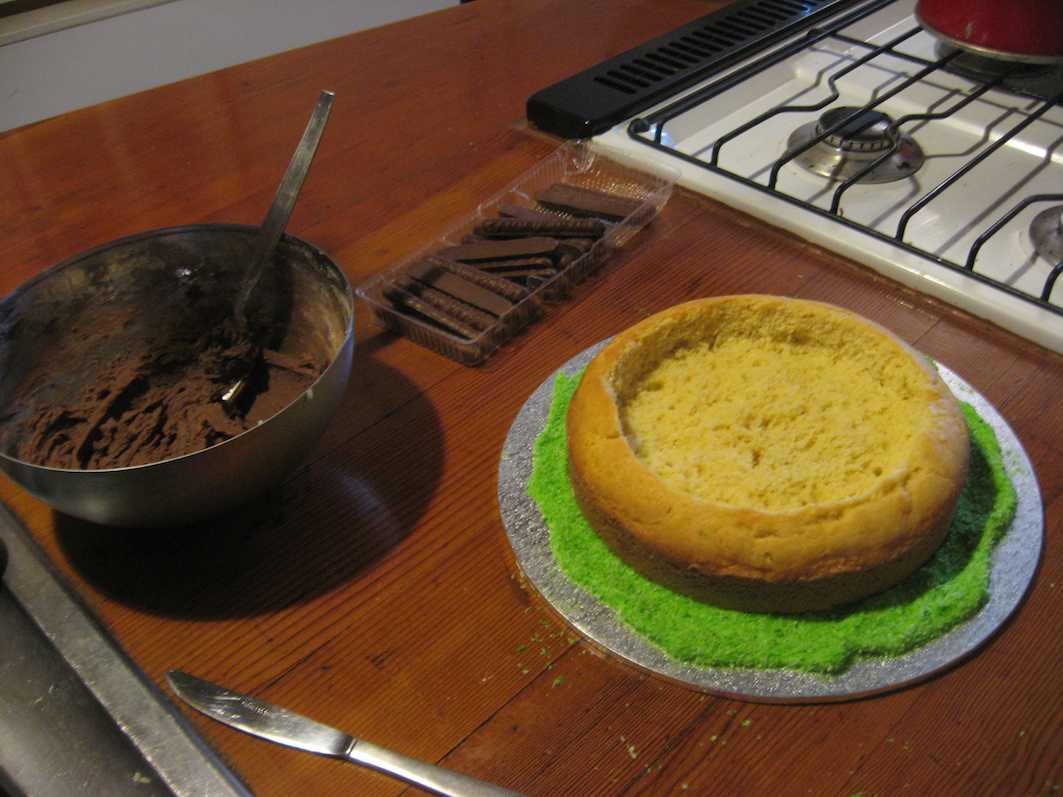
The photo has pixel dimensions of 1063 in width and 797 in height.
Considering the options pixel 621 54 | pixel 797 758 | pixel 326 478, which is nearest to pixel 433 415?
pixel 326 478

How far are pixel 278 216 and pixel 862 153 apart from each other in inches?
30.8

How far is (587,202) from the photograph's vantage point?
3.70 feet

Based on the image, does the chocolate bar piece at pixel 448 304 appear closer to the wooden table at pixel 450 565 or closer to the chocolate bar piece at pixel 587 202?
the wooden table at pixel 450 565

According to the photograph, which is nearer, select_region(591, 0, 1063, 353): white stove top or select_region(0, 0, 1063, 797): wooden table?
select_region(0, 0, 1063, 797): wooden table

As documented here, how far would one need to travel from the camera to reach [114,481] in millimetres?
643

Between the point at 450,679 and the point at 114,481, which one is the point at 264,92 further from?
the point at 450,679

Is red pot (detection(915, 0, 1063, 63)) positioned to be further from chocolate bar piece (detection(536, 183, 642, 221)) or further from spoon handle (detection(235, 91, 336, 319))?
spoon handle (detection(235, 91, 336, 319))

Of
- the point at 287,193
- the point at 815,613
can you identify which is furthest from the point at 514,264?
the point at 815,613

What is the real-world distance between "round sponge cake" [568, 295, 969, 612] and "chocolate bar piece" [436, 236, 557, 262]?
25 centimetres

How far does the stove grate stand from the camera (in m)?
0.99

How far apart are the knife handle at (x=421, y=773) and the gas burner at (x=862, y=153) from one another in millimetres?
899

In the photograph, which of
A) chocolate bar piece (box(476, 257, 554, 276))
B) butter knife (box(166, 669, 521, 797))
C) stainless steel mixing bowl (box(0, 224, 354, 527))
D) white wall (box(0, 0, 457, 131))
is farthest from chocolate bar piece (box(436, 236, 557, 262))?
white wall (box(0, 0, 457, 131))

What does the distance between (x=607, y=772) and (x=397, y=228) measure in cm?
76

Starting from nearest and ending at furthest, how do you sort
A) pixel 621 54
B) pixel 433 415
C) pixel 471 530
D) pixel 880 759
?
1. pixel 880 759
2. pixel 471 530
3. pixel 433 415
4. pixel 621 54
